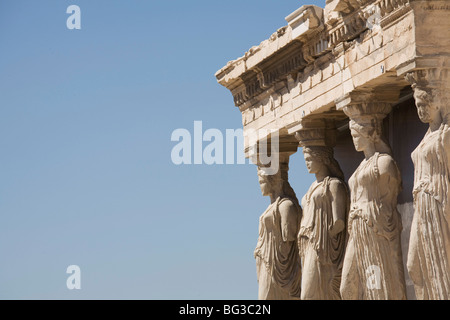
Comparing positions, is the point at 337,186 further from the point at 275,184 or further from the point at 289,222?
the point at 275,184

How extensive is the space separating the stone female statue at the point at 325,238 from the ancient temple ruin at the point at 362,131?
0.05ft

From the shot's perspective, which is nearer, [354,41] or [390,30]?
[390,30]

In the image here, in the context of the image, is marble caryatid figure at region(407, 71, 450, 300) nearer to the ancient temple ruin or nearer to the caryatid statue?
the ancient temple ruin

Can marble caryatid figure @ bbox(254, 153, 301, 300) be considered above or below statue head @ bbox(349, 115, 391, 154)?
below

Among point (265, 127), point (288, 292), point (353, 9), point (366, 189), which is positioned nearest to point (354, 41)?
point (353, 9)

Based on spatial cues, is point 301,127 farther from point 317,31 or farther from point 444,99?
point 444,99

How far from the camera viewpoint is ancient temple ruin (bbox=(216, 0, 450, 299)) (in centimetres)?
1243

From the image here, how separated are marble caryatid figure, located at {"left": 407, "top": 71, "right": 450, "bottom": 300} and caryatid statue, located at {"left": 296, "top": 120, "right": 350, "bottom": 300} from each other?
97.5 inches

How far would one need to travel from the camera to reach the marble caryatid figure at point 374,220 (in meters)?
13.5

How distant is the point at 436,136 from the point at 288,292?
4.74 m

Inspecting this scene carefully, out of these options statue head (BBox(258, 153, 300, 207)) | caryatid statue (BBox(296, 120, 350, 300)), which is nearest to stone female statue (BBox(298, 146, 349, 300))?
caryatid statue (BBox(296, 120, 350, 300))

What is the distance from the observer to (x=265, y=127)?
16.5 metres
